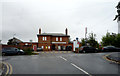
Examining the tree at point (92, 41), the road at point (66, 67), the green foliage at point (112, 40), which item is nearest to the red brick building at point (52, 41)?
the tree at point (92, 41)

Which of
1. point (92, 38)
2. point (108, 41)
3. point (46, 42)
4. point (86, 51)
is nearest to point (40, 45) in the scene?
point (46, 42)

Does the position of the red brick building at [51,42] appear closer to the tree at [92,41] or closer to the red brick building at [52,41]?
the red brick building at [52,41]

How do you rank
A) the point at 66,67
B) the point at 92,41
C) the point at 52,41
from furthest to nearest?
the point at 52,41 → the point at 92,41 → the point at 66,67

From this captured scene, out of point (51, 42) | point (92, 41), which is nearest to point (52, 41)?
point (51, 42)

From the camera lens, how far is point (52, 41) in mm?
56375

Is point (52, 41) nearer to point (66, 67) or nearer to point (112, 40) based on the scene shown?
point (112, 40)

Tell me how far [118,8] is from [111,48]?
813 inches

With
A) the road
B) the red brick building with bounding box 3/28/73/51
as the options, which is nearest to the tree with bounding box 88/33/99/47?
the red brick building with bounding box 3/28/73/51

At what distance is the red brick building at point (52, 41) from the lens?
2127 inches

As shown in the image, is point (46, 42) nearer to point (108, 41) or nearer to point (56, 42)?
point (56, 42)

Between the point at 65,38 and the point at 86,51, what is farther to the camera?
the point at 65,38

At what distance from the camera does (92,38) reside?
49.4m

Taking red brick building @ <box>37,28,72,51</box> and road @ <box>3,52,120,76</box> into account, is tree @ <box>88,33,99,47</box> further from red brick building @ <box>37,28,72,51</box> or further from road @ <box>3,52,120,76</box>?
road @ <box>3,52,120,76</box>

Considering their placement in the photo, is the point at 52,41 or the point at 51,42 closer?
the point at 51,42
